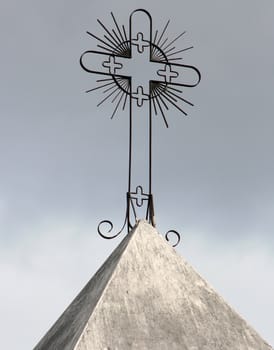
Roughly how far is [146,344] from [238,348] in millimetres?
890

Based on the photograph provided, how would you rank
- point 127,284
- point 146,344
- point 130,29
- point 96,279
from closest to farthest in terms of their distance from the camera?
point 146,344 → point 127,284 → point 96,279 → point 130,29

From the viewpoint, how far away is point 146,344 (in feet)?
21.8

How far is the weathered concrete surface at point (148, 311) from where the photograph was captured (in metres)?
6.68

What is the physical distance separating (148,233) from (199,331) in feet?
4.18

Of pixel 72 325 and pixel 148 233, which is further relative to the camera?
pixel 148 233

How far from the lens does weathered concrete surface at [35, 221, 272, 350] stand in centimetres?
668

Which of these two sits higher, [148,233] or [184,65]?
[184,65]

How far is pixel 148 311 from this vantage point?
700cm

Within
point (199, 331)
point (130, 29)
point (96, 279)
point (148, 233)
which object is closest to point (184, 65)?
point (130, 29)

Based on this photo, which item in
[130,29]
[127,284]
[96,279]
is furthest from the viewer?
[130,29]

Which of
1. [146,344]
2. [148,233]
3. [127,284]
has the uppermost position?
[148,233]

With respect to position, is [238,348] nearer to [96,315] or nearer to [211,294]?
[211,294]

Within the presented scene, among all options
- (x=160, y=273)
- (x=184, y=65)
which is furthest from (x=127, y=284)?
Result: (x=184, y=65)

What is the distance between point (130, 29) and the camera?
30.2 feet
